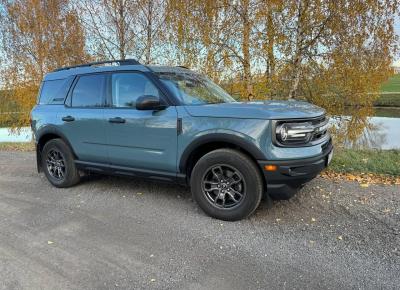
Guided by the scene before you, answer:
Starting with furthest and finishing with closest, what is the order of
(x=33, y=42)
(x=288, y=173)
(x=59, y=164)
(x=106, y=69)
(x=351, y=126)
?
(x=33, y=42) → (x=351, y=126) → (x=59, y=164) → (x=106, y=69) → (x=288, y=173)

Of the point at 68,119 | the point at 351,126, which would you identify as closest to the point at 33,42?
the point at 68,119

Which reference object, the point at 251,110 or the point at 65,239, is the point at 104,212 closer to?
the point at 65,239

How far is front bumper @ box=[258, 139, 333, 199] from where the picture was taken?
382cm

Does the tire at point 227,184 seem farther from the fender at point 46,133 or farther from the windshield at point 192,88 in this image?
the fender at point 46,133

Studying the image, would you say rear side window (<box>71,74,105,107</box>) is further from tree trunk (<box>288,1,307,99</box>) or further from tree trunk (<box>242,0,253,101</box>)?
tree trunk (<box>288,1,307,99</box>)

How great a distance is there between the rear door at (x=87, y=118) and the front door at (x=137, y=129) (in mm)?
170

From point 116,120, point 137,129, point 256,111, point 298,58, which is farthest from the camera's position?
point 298,58

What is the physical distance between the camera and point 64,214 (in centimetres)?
466

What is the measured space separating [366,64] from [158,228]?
24.6ft

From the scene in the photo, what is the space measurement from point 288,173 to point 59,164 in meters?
3.81

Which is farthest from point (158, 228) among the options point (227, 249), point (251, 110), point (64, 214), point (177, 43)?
point (177, 43)

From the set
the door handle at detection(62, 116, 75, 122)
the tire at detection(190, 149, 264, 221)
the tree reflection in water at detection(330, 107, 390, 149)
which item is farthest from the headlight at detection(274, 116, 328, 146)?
the tree reflection in water at detection(330, 107, 390, 149)

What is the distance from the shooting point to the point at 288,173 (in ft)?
12.6

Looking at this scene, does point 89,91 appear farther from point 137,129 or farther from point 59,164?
point 59,164
